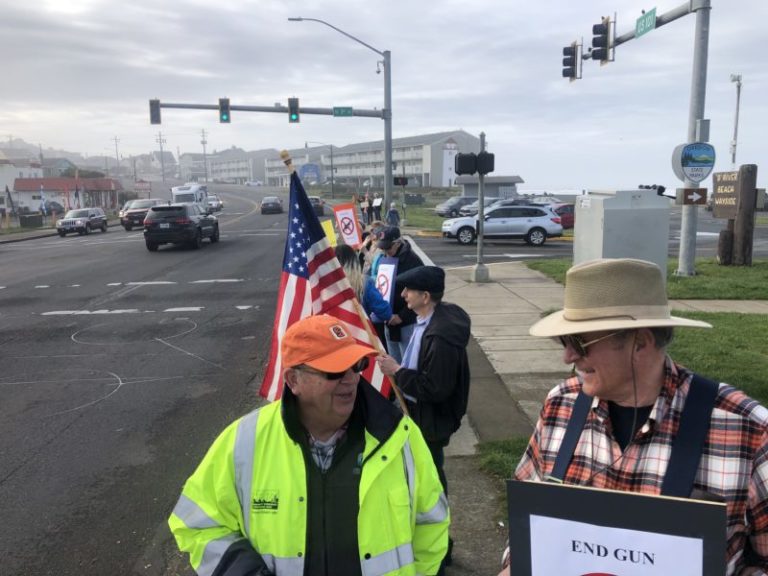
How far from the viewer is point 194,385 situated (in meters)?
7.75

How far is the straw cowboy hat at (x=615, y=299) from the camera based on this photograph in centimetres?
190

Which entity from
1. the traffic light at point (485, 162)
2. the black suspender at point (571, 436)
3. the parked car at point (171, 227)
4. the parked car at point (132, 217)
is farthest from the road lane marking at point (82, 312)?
the parked car at point (132, 217)

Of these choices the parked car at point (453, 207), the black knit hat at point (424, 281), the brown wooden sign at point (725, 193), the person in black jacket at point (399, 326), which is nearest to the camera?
the black knit hat at point (424, 281)

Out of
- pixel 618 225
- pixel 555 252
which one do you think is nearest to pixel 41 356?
pixel 618 225

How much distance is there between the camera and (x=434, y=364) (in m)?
3.68

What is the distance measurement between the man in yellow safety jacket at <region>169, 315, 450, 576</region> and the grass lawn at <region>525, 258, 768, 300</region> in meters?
11.4

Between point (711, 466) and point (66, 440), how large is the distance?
591cm

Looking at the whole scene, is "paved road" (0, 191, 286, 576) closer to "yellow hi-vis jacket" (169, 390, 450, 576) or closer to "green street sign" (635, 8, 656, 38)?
"yellow hi-vis jacket" (169, 390, 450, 576)

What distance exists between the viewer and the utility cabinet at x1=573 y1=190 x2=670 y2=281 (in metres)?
7.59

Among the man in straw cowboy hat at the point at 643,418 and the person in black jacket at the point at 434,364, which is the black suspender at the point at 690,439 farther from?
the person in black jacket at the point at 434,364

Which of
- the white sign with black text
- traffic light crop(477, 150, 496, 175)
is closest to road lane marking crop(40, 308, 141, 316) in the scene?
traffic light crop(477, 150, 496, 175)

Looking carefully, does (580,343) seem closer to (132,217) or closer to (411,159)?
(132,217)

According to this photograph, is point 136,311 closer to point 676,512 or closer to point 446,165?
point 676,512

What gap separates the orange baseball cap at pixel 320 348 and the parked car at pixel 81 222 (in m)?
38.6
